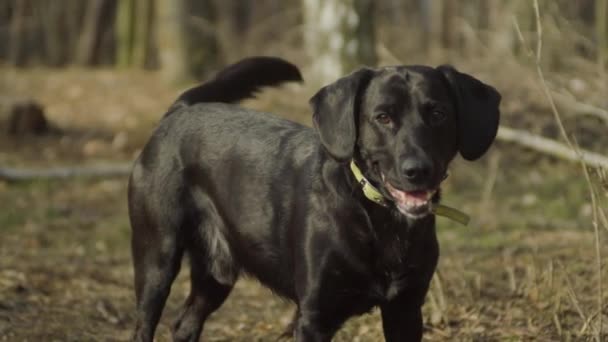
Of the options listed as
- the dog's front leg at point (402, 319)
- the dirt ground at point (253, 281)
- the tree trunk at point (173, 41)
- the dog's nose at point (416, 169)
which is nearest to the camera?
the dog's nose at point (416, 169)

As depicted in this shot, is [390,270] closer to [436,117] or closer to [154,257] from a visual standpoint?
[436,117]

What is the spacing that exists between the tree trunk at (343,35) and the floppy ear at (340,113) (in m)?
5.57

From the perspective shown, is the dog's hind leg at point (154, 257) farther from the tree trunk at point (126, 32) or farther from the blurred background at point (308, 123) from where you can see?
the tree trunk at point (126, 32)

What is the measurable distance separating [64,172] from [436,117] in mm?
7084

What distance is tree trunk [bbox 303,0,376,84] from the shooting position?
32.1ft

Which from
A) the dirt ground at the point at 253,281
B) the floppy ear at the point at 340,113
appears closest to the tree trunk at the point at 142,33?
the dirt ground at the point at 253,281

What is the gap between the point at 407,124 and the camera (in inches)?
158

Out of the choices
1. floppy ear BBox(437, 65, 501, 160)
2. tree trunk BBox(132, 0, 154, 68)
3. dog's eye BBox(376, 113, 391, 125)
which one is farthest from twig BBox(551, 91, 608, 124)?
tree trunk BBox(132, 0, 154, 68)

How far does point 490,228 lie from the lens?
850cm

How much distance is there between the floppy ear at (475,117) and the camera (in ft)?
13.6

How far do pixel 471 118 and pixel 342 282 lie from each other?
0.88m

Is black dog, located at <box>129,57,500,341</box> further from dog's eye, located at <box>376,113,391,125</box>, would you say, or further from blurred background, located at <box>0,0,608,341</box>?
blurred background, located at <box>0,0,608,341</box>

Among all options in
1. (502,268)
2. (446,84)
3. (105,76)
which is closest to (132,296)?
(502,268)

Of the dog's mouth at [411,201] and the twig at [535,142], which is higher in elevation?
the dog's mouth at [411,201]
